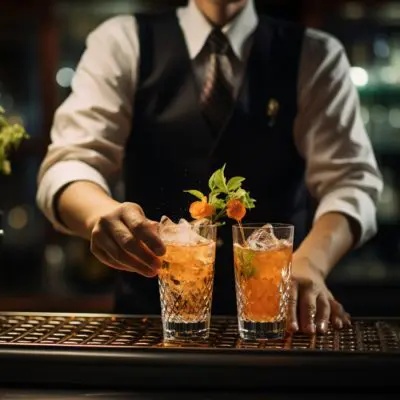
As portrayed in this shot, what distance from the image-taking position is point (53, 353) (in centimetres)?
166

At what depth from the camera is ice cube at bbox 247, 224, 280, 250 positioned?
6.03 ft

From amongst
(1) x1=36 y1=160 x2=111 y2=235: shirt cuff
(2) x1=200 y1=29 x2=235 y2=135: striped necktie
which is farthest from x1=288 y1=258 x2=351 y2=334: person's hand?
(2) x1=200 y1=29 x2=235 y2=135: striped necktie

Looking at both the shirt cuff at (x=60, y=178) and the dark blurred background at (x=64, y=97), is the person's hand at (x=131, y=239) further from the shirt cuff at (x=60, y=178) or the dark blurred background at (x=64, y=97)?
the dark blurred background at (x=64, y=97)

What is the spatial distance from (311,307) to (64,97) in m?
2.76

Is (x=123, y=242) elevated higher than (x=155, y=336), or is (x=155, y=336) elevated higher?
(x=123, y=242)

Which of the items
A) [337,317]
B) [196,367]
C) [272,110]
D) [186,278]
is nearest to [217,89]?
[272,110]

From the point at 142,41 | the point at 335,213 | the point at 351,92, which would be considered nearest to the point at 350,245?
the point at 335,213

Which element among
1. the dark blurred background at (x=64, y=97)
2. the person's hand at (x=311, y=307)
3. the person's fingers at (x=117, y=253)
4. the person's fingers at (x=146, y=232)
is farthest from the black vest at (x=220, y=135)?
the dark blurred background at (x=64, y=97)

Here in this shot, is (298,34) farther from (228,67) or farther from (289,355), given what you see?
(289,355)

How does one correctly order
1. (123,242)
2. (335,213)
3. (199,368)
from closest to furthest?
(199,368) < (123,242) < (335,213)

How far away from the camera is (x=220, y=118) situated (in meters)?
2.84

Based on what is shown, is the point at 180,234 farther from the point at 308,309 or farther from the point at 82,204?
the point at 82,204

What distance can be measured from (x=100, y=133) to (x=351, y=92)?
2.72ft

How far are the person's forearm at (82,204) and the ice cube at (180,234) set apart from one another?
→ 407mm
